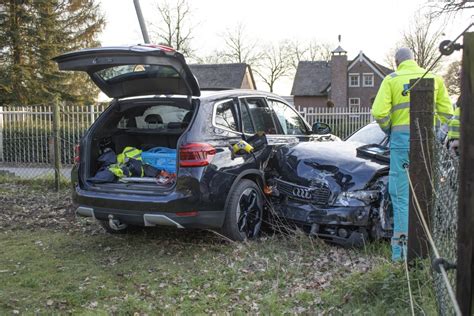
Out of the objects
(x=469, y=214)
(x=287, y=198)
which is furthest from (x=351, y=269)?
(x=469, y=214)

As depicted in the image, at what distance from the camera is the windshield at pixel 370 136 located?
254 inches

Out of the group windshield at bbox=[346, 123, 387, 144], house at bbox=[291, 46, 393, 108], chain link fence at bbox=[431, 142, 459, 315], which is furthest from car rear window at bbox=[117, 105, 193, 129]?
house at bbox=[291, 46, 393, 108]

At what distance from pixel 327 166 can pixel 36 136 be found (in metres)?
8.78

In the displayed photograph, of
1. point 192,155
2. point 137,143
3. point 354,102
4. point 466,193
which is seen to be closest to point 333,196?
point 192,155

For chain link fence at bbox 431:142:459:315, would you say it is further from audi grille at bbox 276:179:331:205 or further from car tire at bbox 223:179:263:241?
car tire at bbox 223:179:263:241

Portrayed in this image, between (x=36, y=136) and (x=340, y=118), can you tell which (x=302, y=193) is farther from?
(x=340, y=118)

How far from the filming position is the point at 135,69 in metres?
5.48

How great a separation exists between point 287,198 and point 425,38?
1585 inches

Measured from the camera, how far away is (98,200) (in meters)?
5.27

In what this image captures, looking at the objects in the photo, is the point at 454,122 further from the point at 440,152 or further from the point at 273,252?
the point at 273,252

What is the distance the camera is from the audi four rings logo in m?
5.47

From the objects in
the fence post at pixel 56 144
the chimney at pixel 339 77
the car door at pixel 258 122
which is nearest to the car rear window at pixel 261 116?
the car door at pixel 258 122

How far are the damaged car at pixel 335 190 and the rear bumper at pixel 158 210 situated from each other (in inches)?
36.4

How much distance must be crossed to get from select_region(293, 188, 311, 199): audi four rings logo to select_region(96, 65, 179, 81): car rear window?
181 centimetres
